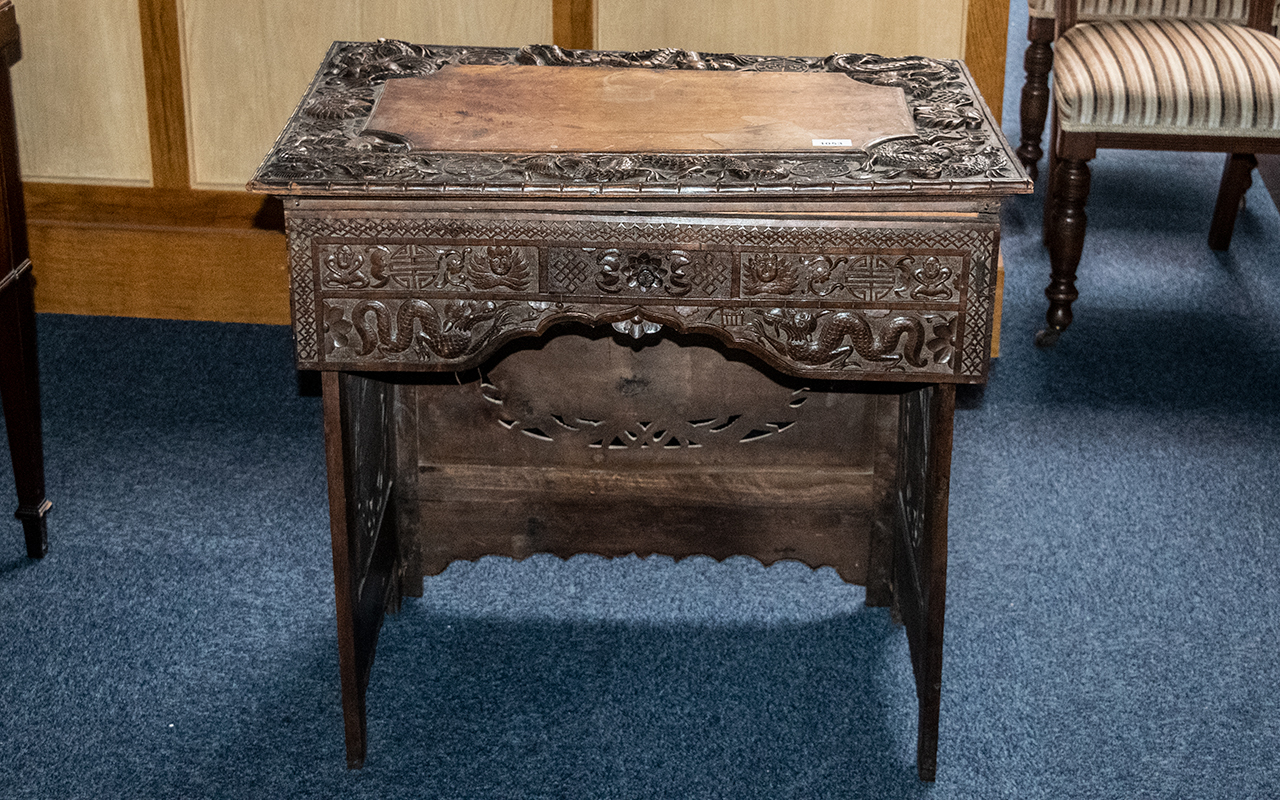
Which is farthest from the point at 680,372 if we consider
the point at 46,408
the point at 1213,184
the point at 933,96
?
the point at 1213,184

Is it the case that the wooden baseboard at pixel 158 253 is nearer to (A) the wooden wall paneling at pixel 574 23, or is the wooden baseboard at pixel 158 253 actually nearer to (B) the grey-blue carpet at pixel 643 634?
(B) the grey-blue carpet at pixel 643 634

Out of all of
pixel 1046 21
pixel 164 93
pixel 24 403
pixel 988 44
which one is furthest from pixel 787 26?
pixel 24 403

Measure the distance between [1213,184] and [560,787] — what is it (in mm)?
3447

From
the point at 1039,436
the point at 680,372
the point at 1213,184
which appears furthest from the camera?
the point at 1213,184

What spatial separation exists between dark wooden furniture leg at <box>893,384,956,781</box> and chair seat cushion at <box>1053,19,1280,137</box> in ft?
4.43

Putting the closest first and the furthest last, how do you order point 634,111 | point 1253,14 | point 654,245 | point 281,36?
point 654,245, point 634,111, point 281,36, point 1253,14

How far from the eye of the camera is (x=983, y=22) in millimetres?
3492

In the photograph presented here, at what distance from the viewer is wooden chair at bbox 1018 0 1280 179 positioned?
4035 mm

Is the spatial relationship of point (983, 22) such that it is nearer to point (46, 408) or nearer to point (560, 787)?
point (560, 787)

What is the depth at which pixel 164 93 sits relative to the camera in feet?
12.1

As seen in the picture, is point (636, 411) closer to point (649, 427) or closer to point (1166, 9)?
point (649, 427)

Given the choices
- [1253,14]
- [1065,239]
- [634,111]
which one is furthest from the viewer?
[1253,14]

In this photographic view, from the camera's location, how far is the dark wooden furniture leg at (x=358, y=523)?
7.28ft

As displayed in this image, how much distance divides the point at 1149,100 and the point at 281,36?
210 cm
